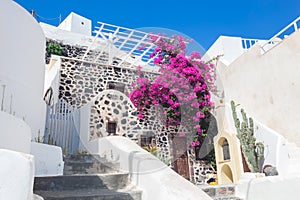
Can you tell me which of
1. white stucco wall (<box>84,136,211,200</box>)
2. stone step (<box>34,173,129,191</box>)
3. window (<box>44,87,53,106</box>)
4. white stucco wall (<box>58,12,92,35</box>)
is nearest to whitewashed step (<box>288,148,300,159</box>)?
white stucco wall (<box>84,136,211,200</box>)

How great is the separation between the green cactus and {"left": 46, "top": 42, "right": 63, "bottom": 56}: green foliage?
7260mm

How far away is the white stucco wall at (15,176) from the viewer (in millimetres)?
1460

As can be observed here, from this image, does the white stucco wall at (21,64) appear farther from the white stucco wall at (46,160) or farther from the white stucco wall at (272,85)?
the white stucco wall at (272,85)

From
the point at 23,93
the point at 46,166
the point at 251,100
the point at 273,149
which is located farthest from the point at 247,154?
the point at 23,93

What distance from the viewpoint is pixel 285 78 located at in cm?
609

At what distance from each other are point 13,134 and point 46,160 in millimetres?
1211

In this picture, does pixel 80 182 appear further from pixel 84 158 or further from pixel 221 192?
pixel 221 192

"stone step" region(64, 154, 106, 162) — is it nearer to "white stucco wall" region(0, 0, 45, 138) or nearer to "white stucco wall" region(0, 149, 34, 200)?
"white stucco wall" region(0, 0, 45, 138)

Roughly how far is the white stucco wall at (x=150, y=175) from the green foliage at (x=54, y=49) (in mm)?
7164

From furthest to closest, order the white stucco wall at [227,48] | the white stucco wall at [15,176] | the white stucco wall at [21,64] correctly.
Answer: the white stucco wall at [227,48] → the white stucco wall at [21,64] → the white stucco wall at [15,176]

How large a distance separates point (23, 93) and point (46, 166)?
1581 mm

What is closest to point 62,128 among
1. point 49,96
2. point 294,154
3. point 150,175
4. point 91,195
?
point 49,96

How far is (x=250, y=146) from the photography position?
20.9ft

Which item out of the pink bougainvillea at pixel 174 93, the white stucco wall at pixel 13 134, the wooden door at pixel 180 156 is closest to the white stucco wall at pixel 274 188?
the white stucco wall at pixel 13 134
